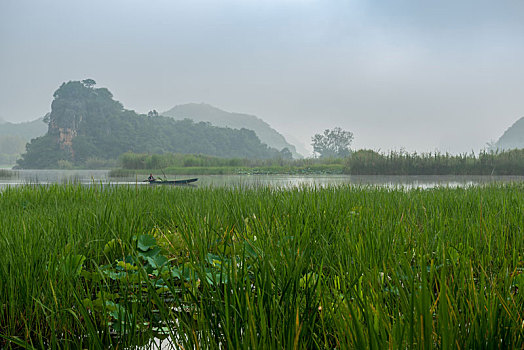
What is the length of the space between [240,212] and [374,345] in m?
1.93

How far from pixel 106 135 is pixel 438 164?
52.3 m

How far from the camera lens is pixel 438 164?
18.0 meters

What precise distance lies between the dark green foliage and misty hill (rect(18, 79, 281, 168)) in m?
42.7

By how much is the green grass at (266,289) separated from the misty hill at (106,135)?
55.9 meters

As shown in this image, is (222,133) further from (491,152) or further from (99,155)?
(491,152)

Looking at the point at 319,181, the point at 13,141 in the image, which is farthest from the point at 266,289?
the point at 13,141

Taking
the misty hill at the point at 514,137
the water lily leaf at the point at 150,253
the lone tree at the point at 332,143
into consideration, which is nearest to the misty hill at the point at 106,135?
the lone tree at the point at 332,143

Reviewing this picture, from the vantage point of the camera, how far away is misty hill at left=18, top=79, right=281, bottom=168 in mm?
56312

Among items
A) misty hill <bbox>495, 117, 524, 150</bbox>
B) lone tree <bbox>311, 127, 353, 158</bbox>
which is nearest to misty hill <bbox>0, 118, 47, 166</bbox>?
lone tree <bbox>311, 127, 353, 158</bbox>

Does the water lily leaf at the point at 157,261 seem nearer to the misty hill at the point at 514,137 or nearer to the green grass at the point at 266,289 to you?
the green grass at the point at 266,289

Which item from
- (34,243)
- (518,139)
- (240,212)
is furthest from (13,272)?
(518,139)

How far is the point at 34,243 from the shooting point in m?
1.82

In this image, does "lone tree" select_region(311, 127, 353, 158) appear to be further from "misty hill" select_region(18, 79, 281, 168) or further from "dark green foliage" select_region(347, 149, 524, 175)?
"dark green foliage" select_region(347, 149, 524, 175)

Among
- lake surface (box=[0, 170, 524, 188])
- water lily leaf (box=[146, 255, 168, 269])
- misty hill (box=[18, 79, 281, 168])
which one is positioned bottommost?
water lily leaf (box=[146, 255, 168, 269])
